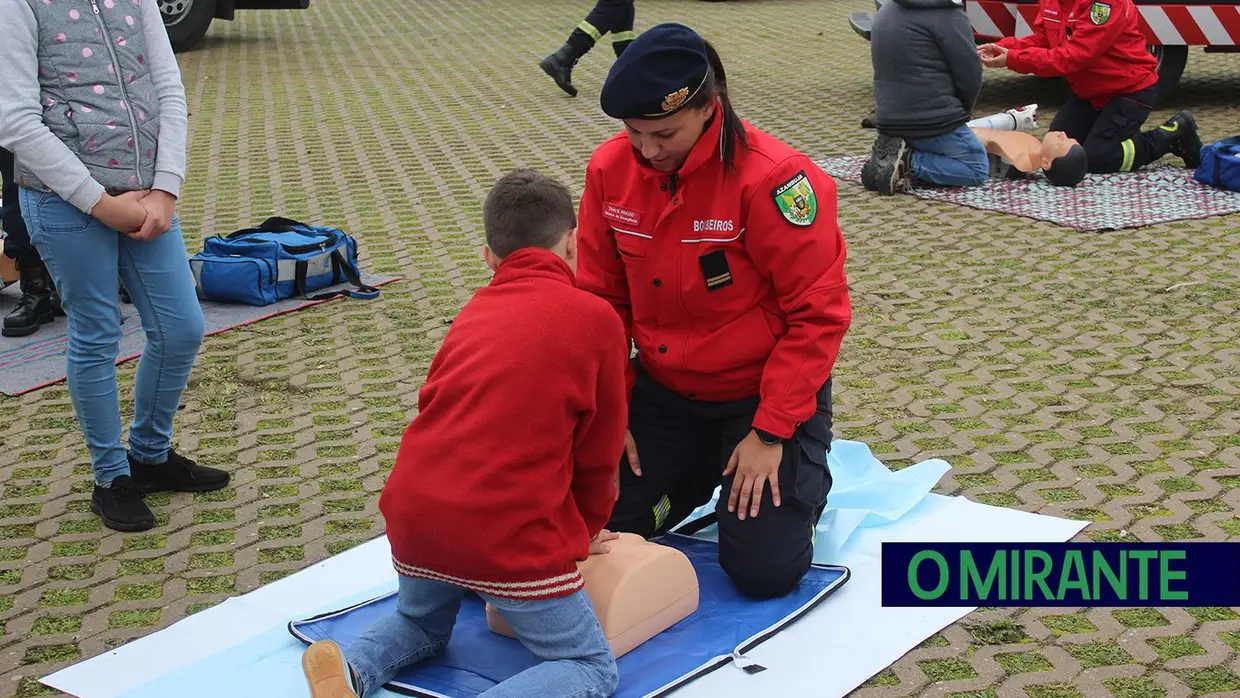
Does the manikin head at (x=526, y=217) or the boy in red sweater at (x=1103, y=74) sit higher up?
the manikin head at (x=526, y=217)

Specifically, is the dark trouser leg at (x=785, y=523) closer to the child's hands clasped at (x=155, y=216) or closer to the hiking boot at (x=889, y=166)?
the child's hands clasped at (x=155, y=216)

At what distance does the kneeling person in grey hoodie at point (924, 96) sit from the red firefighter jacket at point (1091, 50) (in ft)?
1.64

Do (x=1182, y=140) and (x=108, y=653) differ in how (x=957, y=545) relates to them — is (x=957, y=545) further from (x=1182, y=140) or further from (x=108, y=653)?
(x=1182, y=140)

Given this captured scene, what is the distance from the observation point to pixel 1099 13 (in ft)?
24.0

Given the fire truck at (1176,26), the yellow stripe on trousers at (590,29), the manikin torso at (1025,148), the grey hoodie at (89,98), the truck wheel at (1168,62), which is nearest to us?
the grey hoodie at (89,98)

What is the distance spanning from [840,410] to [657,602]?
1.60 meters

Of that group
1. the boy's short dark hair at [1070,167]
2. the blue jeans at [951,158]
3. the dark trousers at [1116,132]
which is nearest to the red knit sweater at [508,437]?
the blue jeans at [951,158]

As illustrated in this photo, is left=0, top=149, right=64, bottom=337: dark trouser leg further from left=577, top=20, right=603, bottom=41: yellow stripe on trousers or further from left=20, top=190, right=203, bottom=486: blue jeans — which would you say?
left=577, top=20, right=603, bottom=41: yellow stripe on trousers

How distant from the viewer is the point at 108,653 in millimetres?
3225

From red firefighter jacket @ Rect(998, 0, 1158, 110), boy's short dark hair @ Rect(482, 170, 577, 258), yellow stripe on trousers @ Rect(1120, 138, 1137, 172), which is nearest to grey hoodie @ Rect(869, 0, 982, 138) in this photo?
red firefighter jacket @ Rect(998, 0, 1158, 110)

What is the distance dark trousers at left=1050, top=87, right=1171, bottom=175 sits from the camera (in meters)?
7.62

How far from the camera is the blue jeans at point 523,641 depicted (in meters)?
2.77

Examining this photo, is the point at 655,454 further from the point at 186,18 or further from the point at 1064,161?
the point at 186,18

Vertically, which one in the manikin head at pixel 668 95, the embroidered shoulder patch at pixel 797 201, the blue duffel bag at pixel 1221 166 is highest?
the manikin head at pixel 668 95
